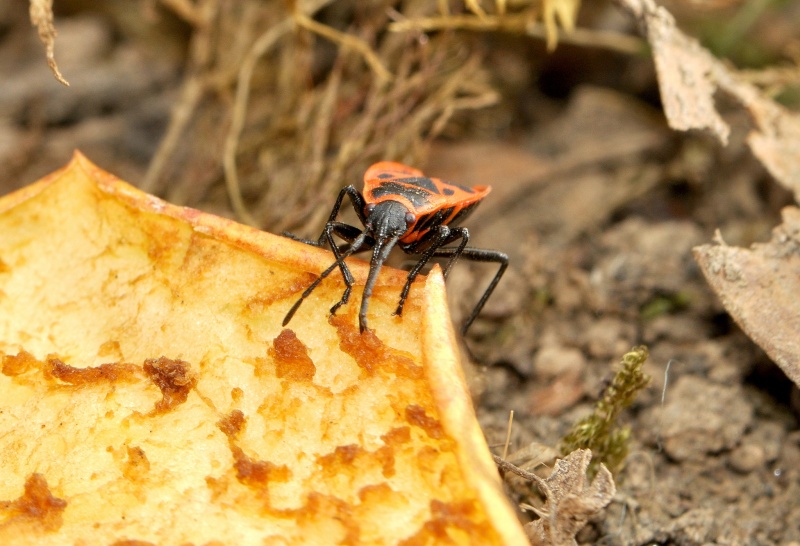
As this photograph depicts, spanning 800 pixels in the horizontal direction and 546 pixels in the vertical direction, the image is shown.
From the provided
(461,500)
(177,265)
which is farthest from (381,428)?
(177,265)

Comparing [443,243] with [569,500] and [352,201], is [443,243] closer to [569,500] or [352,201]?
[352,201]

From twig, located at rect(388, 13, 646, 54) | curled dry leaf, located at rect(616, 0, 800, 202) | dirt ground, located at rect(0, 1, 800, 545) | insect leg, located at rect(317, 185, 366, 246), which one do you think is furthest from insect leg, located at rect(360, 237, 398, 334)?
twig, located at rect(388, 13, 646, 54)

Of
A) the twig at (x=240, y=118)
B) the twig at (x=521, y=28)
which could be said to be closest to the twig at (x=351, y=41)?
the twig at (x=521, y=28)

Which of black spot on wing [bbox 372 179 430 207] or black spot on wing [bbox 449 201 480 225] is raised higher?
black spot on wing [bbox 372 179 430 207]

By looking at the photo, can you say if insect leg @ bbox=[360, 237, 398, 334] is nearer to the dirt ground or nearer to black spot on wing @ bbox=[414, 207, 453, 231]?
black spot on wing @ bbox=[414, 207, 453, 231]

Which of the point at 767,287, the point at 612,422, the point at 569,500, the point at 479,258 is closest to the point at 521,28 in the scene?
the point at 479,258

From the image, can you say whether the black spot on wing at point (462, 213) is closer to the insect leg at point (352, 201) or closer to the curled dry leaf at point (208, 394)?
the insect leg at point (352, 201)

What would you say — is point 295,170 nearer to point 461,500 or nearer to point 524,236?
point 524,236
